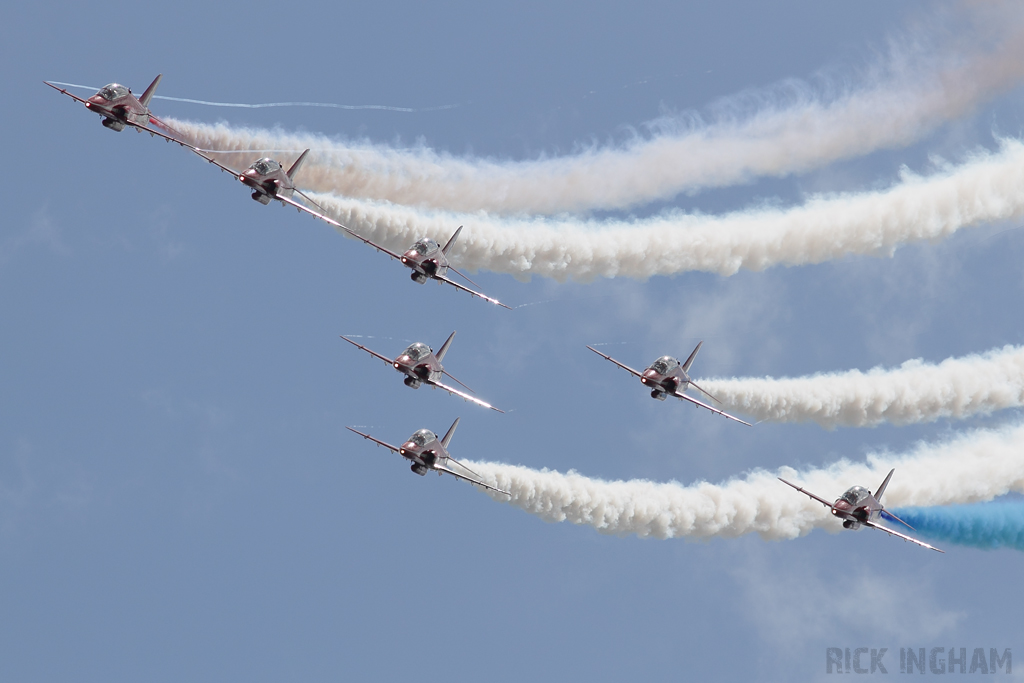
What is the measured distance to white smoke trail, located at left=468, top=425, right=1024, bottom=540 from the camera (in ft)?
315

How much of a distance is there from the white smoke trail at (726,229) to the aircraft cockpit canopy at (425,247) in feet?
4.65

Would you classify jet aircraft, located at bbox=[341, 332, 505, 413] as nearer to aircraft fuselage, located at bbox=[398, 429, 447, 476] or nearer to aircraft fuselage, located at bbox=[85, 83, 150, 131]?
aircraft fuselage, located at bbox=[398, 429, 447, 476]

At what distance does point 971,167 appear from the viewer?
94.8 m

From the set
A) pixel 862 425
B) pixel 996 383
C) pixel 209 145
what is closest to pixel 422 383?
pixel 209 145

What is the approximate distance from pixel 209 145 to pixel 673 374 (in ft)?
89.7

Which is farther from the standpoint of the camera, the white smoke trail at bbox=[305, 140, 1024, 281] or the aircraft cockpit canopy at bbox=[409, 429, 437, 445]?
the aircraft cockpit canopy at bbox=[409, 429, 437, 445]

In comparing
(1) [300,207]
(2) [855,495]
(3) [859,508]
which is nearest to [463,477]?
(1) [300,207]

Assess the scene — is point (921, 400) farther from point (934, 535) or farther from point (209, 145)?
point (209, 145)

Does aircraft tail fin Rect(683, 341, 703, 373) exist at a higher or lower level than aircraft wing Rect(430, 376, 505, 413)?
higher

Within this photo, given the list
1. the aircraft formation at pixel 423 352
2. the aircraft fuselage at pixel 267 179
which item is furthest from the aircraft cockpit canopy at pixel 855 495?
the aircraft fuselage at pixel 267 179

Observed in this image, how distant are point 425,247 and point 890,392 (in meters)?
26.1

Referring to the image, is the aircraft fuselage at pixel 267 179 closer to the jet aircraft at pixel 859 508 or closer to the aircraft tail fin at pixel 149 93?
the aircraft tail fin at pixel 149 93

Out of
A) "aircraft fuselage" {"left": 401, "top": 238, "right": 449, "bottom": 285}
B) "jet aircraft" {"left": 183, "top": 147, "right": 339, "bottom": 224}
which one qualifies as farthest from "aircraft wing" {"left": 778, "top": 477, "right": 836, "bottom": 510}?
"jet aircraft" {"left": 183, "top": 147, "right": 339, "bottom": 224}

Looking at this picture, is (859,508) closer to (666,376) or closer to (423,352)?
(666,376)
